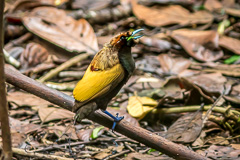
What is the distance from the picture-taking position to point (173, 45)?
5.51m

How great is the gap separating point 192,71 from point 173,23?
1.42 meters

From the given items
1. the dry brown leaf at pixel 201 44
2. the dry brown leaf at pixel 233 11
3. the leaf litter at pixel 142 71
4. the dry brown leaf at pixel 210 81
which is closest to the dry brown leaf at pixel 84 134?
the leaf litter at pixel 142 71

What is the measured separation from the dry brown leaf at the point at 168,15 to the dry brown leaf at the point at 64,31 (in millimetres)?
1226

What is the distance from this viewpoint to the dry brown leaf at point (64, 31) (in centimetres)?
504

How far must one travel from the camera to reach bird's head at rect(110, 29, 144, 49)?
9.32 feet

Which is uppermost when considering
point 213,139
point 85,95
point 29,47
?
point 85,95

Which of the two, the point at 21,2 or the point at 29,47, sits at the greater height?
the point at 21,2

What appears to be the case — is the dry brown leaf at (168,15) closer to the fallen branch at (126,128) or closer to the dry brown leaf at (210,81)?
the dry brown leaf at (210,81)

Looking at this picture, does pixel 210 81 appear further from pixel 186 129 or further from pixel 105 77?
pixel 105 77

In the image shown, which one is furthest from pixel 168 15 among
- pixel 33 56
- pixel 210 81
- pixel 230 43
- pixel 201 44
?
pixel 33 56

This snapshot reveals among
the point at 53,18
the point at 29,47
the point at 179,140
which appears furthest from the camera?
the point at 53,18

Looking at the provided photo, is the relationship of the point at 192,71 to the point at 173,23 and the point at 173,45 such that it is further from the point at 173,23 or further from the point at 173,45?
A: the point at 173,23

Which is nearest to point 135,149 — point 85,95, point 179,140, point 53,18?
point 179,140

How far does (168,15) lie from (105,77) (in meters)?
3.64
